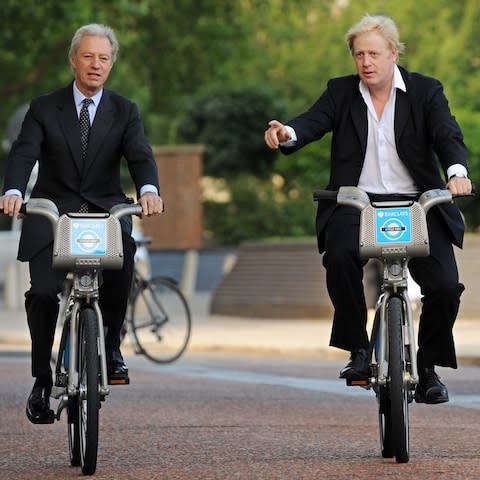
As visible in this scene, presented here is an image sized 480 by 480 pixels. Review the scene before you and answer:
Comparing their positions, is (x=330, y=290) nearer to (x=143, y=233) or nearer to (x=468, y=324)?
(x=468, y=324)

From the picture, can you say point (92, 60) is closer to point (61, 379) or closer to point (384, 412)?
point (61, 379)

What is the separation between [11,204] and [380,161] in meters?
1.54

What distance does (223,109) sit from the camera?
38219mm

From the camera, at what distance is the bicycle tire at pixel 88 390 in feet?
23.2

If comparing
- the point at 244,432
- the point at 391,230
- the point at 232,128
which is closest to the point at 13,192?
the point at 391,230

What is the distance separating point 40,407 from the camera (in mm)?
7809

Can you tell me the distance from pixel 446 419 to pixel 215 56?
33.2 metres

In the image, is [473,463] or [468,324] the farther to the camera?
[468,324]

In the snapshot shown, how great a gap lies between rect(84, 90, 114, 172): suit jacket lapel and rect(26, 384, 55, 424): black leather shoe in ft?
3.17

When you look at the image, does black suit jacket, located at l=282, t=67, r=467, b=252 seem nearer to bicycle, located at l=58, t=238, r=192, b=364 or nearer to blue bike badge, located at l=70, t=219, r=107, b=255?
blue bike badge, located at l=70, t=219, r=107, b=255

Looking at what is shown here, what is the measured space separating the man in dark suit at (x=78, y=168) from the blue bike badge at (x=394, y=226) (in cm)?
98

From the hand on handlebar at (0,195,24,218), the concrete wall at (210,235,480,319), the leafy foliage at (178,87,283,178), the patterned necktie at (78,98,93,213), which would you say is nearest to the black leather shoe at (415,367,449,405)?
the patterned necktie at (78,98,93,213)

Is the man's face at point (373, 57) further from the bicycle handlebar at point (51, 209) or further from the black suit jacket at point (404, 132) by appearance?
the bicycle handlebar at point (51, 209)

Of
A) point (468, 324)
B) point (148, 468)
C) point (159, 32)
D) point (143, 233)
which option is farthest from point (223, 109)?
point (148, 468)
